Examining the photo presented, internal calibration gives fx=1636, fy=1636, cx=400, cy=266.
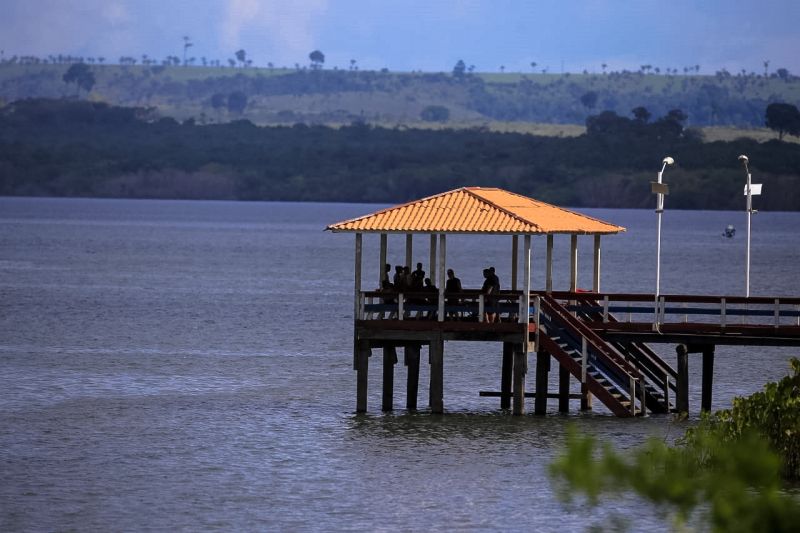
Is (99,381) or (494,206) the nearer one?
(494,206)

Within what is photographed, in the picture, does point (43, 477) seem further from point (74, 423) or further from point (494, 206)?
point (494, 206)

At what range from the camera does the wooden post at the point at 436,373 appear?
1237 inches

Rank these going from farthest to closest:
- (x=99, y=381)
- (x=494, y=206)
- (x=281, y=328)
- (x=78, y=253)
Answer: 1. (x=78, y=253)
2. (x=281, y=328)
3. (x=99, y=381)
4. (x=494, y=206)

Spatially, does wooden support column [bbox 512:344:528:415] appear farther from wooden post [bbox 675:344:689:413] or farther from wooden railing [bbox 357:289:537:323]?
wooden post [bbox 675:344:689:413]

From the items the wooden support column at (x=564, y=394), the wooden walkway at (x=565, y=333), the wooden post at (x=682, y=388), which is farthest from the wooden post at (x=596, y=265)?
the wooden post at (x=682, y=388)

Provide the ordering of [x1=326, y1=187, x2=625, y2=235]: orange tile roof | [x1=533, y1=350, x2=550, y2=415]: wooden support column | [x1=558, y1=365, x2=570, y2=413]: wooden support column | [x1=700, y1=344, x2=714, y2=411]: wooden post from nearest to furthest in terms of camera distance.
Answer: [x1=326, y1=187, x2=625, y2=235]: orange tile roof < [x1=533, y1=350, x2=550, y2=415]: wooden support column < [x1=700, y1=344, x2=714, y2=411]: wooden post < [x1=558, y1=365, x2=570, y2=413]: wooden support column

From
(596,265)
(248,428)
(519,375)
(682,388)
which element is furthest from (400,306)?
(682,388)

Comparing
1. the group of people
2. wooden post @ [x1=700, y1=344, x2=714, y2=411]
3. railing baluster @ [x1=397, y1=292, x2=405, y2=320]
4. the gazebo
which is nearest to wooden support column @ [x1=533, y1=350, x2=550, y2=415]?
the gazebo

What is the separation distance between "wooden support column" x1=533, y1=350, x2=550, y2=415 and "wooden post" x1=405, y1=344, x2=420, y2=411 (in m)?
2.46

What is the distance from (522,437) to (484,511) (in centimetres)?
602

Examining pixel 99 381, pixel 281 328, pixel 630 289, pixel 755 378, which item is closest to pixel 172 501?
pixel 99 381

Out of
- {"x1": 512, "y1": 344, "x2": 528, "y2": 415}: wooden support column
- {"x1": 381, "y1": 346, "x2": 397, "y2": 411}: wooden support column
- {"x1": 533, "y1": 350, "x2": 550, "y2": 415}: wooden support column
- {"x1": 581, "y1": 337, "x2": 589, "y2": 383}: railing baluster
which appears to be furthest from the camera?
{"x1": 381, "y1": 346, "x2": 397, "y2": 411}: wooden support column

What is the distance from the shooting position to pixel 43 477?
27281 mm

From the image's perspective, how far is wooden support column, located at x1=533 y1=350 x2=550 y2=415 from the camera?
106 ft
